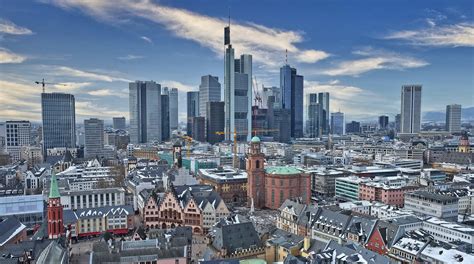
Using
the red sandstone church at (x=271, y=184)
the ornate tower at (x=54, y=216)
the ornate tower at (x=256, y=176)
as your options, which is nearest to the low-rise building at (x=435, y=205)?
the red sandstone church at (x=271, y=184)

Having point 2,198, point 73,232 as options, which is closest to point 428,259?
point 73,232

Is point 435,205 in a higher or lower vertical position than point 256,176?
lower

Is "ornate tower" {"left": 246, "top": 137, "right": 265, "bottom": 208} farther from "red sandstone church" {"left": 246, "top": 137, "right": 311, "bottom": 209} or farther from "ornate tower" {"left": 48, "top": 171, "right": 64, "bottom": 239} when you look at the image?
"ornate tower" {"left": 48, "top": 171, "right": 64, "bottom": 239}

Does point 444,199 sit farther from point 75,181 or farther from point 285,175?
point 75,181

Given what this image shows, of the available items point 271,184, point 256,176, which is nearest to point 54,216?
point 256,176

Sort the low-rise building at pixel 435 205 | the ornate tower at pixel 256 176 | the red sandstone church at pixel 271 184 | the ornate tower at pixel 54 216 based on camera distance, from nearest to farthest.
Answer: the ornate tower at pixel 54 216 → the low-rise building at pixel 435 205 → the red sandstone church at pixel 271 184 → the ornate tower at pixel 256 176

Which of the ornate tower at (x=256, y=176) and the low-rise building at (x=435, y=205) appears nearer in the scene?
the low-rise building at (x=435, y=205)

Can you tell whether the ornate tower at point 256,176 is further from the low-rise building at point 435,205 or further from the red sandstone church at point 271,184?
the low-rise building at point 435,205

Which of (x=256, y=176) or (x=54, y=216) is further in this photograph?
(x=256, y=176)

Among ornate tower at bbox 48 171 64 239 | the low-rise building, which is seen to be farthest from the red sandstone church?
ornate tower at bbox 48 171 64 239

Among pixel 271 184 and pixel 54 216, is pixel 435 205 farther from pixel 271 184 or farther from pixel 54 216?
pixel 54 216
